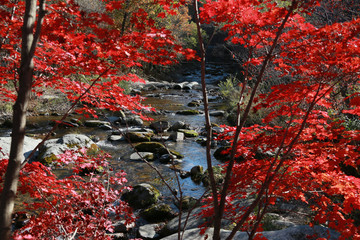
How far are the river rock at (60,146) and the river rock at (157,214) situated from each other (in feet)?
A: 10.5

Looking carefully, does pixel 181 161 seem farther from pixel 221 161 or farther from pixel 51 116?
pixel 51 116

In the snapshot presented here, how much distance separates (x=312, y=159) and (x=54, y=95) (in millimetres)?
12468

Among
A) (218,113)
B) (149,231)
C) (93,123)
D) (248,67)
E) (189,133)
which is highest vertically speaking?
(248,67)

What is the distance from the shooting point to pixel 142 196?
18.1 feet

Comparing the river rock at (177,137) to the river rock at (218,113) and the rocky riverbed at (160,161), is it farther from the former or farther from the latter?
the river rock at (218,113)

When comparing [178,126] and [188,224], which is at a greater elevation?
[178,126]

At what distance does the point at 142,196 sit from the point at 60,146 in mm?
3109

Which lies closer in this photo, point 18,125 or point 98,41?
point 18,125

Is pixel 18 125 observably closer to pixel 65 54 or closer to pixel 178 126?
pixel 65 54

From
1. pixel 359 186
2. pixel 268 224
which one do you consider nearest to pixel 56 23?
pixel 359 186

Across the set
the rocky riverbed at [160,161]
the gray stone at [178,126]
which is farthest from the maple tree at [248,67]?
the gray stone at [178,126]

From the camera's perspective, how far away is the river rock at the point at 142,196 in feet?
17.9

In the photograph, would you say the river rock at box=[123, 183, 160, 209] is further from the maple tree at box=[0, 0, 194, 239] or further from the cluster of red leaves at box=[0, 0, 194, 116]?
the cluster of red leaves at box=[0, 0, 194, 116]

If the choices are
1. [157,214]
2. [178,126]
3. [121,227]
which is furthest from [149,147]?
[121,227]
